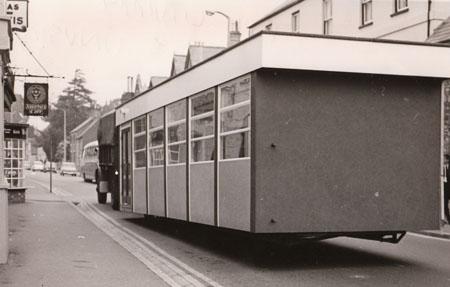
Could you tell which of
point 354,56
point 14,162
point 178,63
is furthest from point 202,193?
point 178,63

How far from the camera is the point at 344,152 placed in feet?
30.3

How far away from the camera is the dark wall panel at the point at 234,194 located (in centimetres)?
909

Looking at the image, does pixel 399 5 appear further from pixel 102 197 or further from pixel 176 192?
pixel 176 192

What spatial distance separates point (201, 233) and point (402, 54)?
257 inches

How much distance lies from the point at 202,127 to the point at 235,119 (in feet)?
4.49

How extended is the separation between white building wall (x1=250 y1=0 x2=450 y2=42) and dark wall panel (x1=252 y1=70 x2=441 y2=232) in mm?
13672

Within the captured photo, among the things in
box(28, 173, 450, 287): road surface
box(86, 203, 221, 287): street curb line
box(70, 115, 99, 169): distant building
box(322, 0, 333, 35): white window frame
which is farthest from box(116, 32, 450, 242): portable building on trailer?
box(70, 115, 99, 169): distant building

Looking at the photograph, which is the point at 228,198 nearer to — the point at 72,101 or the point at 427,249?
the point at 427,249

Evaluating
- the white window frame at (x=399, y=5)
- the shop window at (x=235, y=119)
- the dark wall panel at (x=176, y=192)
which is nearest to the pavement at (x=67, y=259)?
the dark wall panel at (x=176, y=192)

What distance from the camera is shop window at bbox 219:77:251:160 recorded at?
30.2 feet

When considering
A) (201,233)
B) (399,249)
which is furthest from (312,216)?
(201,233)

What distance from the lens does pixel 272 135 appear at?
29.3ft

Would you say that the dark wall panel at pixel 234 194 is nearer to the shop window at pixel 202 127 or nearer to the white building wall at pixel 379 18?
the shop window at pixel 202 127

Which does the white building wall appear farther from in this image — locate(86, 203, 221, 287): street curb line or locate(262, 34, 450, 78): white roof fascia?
locate(262, 34, 450, 78): white roof fascia
